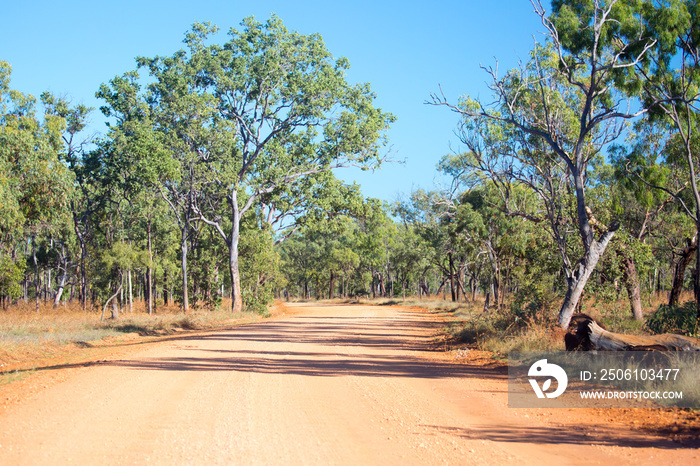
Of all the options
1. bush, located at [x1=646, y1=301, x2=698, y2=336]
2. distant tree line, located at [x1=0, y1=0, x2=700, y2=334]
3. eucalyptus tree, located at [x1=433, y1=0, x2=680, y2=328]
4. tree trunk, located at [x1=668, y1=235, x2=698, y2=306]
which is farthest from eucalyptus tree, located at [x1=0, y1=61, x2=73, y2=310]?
tree trunk, located at [x1=668, y1=235, x2=698, y2=306]

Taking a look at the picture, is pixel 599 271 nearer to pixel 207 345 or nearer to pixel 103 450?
pixel 207 345

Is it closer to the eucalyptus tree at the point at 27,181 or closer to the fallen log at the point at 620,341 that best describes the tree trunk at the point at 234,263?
the eucalyptus tree at the point at 27,181

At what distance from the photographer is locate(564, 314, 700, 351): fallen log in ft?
32.3

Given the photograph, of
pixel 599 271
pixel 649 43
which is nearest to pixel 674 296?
pixel 599 271

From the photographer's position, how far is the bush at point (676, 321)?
1308 cm

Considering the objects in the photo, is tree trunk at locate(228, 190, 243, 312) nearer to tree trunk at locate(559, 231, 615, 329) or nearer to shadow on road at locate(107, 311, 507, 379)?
shadow on road at locate(107, 311, 507, 379)

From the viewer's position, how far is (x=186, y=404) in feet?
27.8

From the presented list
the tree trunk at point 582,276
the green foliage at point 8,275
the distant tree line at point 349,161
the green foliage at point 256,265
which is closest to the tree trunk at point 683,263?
the distant tree line at point 349,161

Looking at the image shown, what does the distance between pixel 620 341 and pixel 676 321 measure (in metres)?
3.97

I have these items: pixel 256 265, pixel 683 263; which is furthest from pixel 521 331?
pixel 256 265

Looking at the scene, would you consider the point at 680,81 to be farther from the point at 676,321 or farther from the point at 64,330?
the point at 64,330

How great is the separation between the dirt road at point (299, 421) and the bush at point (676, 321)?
15.0 feet

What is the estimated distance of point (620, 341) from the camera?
10.4 meters

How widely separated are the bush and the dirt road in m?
4.58
